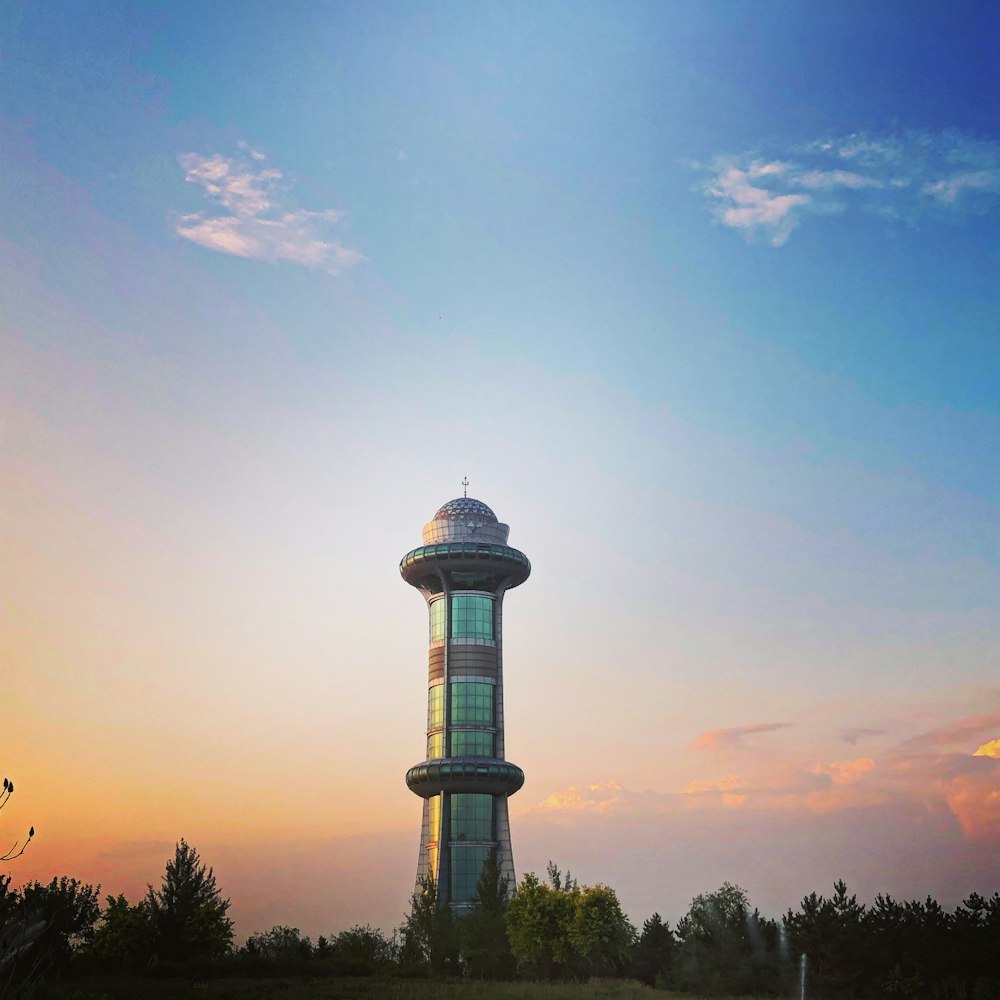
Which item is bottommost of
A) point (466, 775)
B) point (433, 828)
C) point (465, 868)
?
point (465, 868)

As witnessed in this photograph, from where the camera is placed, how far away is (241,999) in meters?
69.1

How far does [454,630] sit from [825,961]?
226 ft

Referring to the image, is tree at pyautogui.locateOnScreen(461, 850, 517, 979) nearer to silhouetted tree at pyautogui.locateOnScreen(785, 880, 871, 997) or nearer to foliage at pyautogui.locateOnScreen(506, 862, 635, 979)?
foliage at pyautogui.locateOnScreen(506, 862, 635, 979)

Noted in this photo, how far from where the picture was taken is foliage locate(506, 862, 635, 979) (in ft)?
293

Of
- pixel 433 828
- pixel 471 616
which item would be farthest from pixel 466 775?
pixel 471 616

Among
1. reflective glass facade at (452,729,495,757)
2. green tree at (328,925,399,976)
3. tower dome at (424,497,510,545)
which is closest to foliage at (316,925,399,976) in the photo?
green tree at (328,925,399,976)

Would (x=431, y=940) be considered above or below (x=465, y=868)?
below

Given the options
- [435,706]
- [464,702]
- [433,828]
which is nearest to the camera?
[433,828]

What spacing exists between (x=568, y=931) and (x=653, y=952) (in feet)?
46.7

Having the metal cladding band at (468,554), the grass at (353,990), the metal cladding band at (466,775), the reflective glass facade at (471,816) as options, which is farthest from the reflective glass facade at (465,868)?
the grass at (353,990)

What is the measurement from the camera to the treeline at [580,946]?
8031cm

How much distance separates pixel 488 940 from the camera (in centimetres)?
9838

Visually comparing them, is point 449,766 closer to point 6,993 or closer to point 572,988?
point 572,988

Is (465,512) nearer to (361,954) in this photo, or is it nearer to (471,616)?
(471,616)
